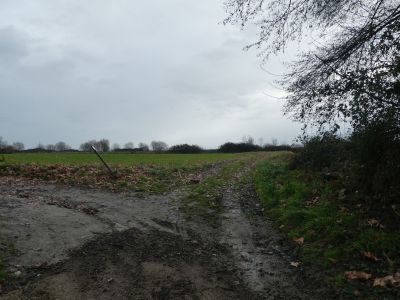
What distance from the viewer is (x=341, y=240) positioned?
745 centimetres

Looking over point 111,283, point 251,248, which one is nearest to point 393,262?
point 251,248

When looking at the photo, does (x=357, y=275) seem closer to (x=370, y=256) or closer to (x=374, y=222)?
(x=370, y=256)

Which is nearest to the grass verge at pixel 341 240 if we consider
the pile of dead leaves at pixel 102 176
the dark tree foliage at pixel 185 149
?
the pile of dead leaves at pixel 102 176

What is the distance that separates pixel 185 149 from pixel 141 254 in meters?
79.3

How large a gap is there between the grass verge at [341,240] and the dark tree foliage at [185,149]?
245ft

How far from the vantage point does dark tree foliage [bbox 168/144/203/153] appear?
281 feet

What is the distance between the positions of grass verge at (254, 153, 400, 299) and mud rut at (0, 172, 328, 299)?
1.32 ft

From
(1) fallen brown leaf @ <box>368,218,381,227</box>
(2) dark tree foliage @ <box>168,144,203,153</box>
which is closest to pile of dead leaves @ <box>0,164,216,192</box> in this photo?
(1) fallen brown leaf @ <box>368,218,381,227</box>

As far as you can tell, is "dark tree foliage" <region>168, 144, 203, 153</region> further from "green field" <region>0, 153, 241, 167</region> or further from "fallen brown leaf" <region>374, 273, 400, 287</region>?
"fallen brown leaf" <region>374, 273, 400, 287</region>

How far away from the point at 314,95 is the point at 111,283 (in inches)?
260

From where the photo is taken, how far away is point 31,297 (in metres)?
5.57

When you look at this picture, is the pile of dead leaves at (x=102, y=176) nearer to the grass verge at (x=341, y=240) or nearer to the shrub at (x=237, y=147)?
the grass verge at (x=341, y=240)

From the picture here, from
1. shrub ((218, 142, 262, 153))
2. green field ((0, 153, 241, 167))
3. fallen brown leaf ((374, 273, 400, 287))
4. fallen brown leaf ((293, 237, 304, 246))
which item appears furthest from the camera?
shrub ((218, 142, 262, 153))

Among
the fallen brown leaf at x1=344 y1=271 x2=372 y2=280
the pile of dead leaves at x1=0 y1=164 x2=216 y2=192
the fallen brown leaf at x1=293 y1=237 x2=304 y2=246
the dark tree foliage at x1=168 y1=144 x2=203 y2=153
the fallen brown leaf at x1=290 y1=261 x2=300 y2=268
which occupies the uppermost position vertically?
the dark tree foliage at x1=168 y1=144 x2=203 y2=153
